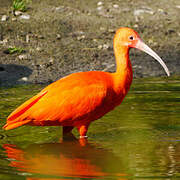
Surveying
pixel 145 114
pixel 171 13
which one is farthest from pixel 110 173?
pixel 171 13

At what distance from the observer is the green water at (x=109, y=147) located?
4.59 metres

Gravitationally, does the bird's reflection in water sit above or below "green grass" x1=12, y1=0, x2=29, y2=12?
below

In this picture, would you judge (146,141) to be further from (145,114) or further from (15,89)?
(15,89)

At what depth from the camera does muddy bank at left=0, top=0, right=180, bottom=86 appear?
9.99 metres

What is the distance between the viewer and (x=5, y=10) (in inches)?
470

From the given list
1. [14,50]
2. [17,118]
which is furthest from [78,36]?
[17,118]

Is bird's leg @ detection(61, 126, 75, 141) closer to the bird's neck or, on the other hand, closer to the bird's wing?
the bird's wing

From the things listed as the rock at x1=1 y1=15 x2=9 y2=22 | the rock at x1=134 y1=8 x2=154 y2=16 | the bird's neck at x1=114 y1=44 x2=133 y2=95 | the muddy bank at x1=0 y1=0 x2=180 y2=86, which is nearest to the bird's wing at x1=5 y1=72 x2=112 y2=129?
the bird's neck at x1=114 y1=44 x2=133 y2=95

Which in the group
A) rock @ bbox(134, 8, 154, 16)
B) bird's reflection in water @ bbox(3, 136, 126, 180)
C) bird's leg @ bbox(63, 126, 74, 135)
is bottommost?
bird's reflection in water @ bbox(3, 136, 126, 180)

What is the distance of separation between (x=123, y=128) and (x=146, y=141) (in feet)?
2.04

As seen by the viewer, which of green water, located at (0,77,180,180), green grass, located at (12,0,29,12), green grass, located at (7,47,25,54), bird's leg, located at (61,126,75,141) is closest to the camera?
green water, located at (0,77,180,180)

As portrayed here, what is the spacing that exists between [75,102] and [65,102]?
0.35ft

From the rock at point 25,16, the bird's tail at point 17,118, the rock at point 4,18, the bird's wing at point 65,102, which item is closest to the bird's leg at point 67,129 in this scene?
the bird's wing at point 65,102

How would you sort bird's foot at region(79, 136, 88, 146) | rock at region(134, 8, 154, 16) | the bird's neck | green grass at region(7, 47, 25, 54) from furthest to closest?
rock at region(134, 8, 154, 16) < green grass at region(7, 47, 25, 54) < the bird's neck < bird's foot at region(79, 136, 88, 146)
